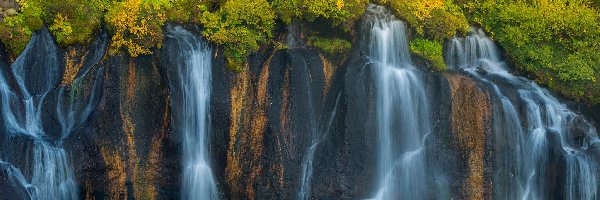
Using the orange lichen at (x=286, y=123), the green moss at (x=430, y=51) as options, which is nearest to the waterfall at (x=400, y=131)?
the green moss at (x=430, y=51)

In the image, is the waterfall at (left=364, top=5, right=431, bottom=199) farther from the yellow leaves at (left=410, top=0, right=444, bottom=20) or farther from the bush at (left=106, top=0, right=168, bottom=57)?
the bush at (left=106, top=0, right=168, bottom=57)

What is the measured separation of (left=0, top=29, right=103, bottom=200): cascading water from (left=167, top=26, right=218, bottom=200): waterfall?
59.7 inches

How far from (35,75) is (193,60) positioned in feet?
9.00

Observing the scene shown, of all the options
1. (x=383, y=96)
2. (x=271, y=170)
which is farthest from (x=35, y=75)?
(x=383, y=96)

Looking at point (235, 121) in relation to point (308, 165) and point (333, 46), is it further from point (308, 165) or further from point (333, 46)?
point (333, 46)

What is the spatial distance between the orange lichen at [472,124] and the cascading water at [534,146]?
26 cm

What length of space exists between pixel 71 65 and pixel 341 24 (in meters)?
5.04

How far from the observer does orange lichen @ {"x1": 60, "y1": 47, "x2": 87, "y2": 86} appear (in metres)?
12.2

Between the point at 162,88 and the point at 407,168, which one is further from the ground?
the point at 162,88

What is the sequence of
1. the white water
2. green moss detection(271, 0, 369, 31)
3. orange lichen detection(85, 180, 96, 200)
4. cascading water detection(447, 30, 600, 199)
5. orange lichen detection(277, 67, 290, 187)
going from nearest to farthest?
orange lichen detection(85, 180, 96, 200), orange lichen detection(277, 67, 290, 187), the white water, green moss detection(271, 0, 369, 31), cascading water detection(447, 30, 600, 199)

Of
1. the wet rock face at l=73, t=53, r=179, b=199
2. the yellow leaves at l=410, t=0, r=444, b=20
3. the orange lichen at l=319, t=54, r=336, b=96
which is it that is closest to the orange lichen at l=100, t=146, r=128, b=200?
the wet rock face at l=73, t=53, r=179, b=199

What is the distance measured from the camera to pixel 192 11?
13.2 meters

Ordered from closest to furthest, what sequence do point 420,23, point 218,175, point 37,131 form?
1. point 37,131
2. point 218,175
3. point 420,23

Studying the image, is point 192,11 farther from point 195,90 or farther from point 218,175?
point 218,175
